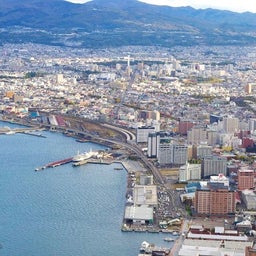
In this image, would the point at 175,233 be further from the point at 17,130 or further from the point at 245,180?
the point at 17,130

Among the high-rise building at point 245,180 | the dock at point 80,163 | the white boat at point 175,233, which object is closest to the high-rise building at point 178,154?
the dock at point 80,163

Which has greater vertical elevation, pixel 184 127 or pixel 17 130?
pixel 184 127

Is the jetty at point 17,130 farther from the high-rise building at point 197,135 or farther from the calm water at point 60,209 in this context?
the high-rise building at point 197,135

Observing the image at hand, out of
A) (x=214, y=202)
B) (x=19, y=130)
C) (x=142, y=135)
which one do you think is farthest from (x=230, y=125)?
(x=214, y=202)

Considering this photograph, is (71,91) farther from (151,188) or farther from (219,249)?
(219,249)

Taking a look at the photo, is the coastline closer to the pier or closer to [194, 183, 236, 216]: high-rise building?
the pier

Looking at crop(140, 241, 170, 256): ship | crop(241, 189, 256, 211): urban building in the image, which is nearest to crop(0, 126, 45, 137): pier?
crop(241, 189, 256, 211): urban building

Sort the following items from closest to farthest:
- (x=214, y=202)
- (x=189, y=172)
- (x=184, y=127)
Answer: (x=214, y=202) → (x=189, y=172) → (x=184, y=127)
